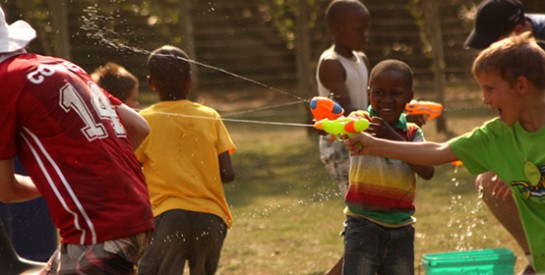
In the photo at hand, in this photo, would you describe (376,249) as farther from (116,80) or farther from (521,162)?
(116,80)

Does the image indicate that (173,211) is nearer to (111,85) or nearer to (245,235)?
(111,85)

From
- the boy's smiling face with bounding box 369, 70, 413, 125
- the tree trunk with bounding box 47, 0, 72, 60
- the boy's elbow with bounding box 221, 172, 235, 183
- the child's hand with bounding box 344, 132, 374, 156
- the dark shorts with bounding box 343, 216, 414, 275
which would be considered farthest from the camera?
the tree trunk with bounding box 47, 0, 72, 60

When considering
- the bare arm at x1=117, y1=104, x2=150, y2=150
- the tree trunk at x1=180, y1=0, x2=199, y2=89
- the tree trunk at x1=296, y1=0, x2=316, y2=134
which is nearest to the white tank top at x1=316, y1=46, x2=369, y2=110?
the tree trunk at x1=180, y1=0, x2=199, y2=89

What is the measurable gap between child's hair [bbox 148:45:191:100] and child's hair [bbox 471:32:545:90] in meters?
1.85

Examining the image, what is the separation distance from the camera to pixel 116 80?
18.7 feet

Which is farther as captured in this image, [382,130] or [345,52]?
[345,52]

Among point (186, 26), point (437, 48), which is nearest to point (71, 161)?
point (437, 48)

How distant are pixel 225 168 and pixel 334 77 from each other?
101 centimetres

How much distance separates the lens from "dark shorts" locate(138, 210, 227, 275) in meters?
5.39

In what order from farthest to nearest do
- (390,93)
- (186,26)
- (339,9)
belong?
1. (186,26)
2. (339,9)
3. (390,93)

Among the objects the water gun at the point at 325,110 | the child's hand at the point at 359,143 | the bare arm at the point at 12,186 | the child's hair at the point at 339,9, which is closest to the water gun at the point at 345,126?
the child's hand at the point at 359,143

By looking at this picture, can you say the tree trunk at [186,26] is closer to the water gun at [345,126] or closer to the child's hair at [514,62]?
the water gun at [345,126]

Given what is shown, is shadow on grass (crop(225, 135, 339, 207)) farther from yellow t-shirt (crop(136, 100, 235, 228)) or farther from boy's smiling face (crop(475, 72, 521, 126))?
boy's smiling face (crop(475, 72, 521, 126))

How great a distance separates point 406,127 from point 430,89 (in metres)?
2.86
